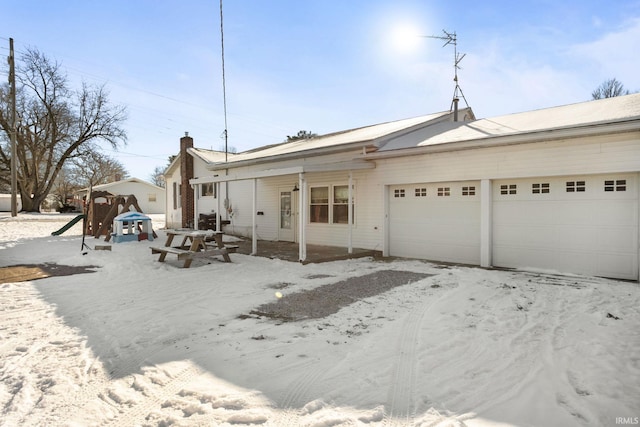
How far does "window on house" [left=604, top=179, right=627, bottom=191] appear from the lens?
7129 millimetres

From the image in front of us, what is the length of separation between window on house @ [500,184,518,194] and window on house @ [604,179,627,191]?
160 cm

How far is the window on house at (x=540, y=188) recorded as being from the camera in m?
8.02

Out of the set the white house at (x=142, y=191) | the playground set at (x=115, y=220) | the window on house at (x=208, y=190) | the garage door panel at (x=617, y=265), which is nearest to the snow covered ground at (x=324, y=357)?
the garage door panel at (x=617, y=265)

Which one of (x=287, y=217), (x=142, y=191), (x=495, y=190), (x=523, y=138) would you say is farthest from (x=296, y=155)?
(x=142, y=191)

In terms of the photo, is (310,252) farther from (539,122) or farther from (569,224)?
(539,122)

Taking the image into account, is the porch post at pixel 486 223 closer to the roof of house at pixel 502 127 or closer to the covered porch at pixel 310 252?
the roof of house at pixel 502 127

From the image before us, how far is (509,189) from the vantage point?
8.53 meters

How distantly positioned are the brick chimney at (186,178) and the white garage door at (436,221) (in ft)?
35.1

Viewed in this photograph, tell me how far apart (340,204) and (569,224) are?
20.6 ft

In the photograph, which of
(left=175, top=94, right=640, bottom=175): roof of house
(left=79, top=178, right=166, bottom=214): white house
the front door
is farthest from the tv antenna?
(left=79, top=178, right=166, bottom=214): white house

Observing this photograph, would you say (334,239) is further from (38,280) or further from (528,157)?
(38,280)

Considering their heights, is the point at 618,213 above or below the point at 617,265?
above

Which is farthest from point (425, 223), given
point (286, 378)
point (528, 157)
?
point (286, 378)

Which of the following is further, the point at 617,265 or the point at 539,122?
the point at 539,122
